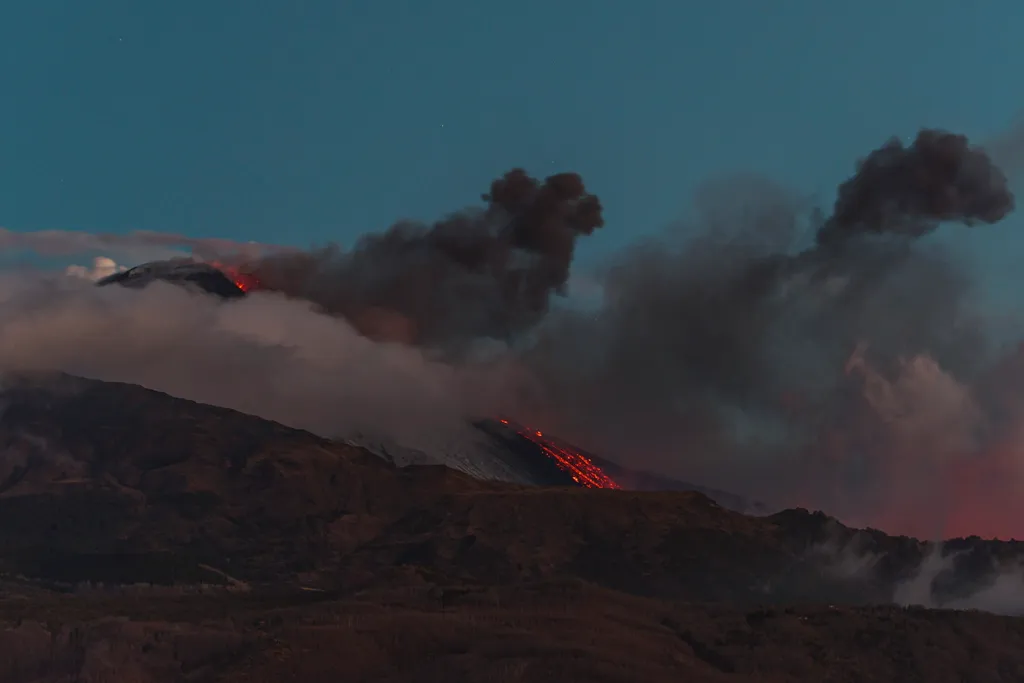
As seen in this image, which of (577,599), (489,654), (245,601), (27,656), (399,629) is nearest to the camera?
(489,654)

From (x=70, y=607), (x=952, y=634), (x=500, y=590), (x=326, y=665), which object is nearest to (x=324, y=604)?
(x=500, y=590)

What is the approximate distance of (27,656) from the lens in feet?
439

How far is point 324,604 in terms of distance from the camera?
144625 mm

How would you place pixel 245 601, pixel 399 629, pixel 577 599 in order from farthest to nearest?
1. pixel 245 601
2. pixel 577 599
3. pixel 399 629

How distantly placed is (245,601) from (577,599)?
46.0 metres

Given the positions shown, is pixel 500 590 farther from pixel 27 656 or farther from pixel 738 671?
pixel 27 656

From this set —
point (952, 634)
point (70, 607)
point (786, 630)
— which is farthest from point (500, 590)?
point (70, 607)

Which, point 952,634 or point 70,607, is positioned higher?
point 952,634

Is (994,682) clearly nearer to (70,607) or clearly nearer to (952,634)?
(952,634)

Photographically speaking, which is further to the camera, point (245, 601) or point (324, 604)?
point (245, 601)

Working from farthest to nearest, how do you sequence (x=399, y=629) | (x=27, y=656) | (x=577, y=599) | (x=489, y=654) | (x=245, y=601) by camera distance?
(x=245, y=601), (x=577, y=599), (x=27, y=656), (x=399, y=629), (x=489, y=654)

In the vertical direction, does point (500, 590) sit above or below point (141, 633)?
above

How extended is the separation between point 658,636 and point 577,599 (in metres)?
12.5

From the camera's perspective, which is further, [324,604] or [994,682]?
[324,604]
